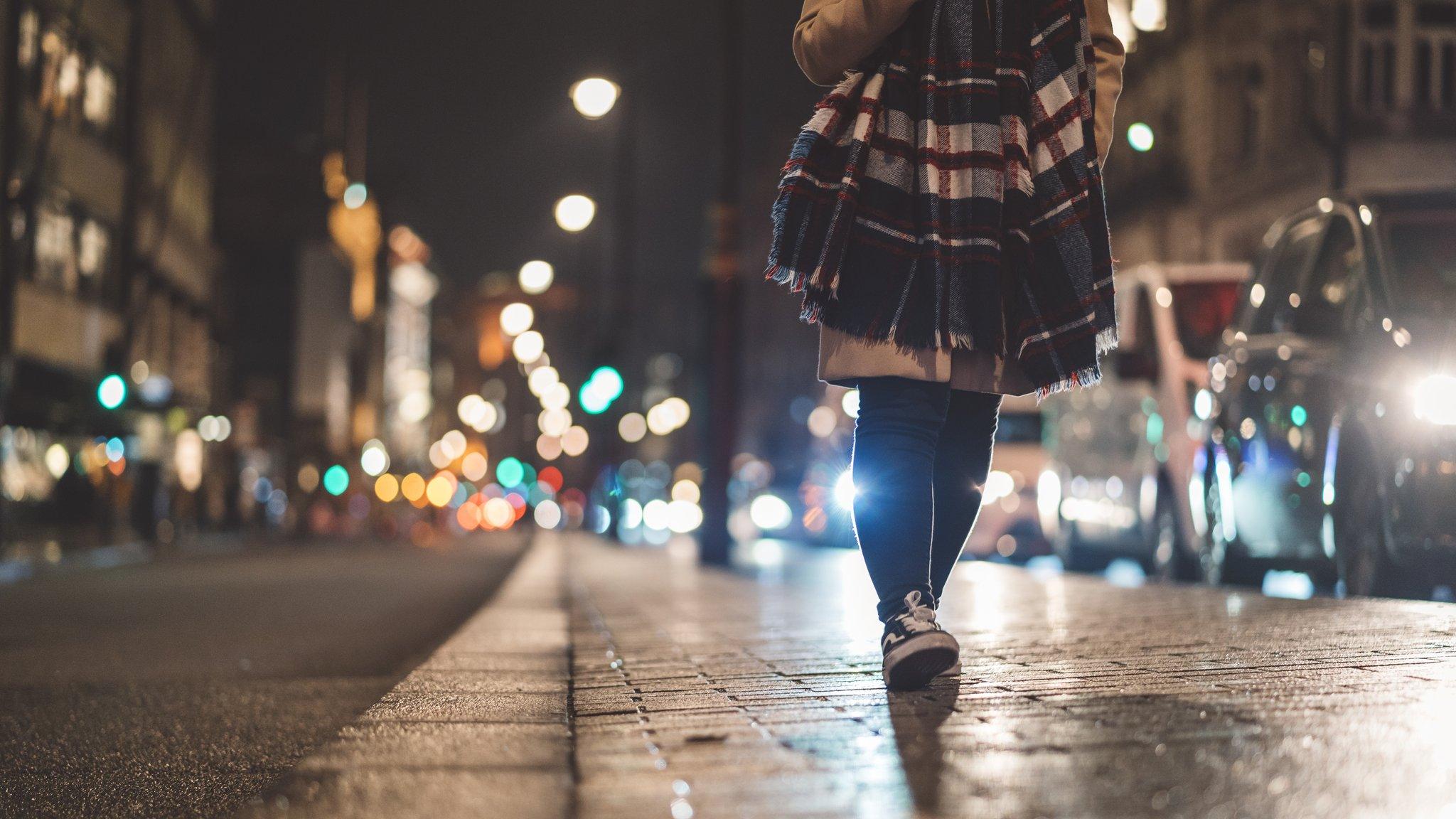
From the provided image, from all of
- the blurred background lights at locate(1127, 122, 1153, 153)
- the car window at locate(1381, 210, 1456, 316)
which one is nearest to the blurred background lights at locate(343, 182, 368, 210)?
the blurred background lights at locate(1127, 122, 1153, 153)

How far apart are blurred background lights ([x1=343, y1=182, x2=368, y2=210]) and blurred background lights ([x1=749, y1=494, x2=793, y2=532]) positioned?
6165 cm

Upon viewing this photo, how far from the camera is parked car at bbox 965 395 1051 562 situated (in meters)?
17.3

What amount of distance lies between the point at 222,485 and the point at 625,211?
27.0 metres

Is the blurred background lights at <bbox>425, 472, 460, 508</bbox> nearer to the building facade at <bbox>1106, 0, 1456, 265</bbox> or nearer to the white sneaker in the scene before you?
the building facade at <bbox>1106, 0, 1456, 265</bbox>

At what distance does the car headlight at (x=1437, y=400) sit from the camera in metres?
5.93

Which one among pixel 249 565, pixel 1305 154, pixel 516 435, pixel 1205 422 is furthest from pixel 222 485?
pixel 516 435

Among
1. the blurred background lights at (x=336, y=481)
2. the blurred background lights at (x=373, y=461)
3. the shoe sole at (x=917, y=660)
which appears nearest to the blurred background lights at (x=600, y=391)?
the shoe sole at (x=917, y=660)

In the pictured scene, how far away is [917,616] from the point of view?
12.2 ft

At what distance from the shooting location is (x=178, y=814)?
11.7 feet

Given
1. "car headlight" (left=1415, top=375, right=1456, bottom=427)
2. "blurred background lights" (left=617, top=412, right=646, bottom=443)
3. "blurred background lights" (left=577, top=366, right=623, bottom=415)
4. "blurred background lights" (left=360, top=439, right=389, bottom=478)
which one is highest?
"blurred background lights" (left=617, top=412, right=646, bottom=443)

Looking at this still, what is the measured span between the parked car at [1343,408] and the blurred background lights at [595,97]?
14.5m

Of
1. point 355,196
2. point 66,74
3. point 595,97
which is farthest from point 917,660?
point 355,196

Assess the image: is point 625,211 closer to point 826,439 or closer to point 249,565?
point 826,439

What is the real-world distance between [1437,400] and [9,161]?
1018 inches
